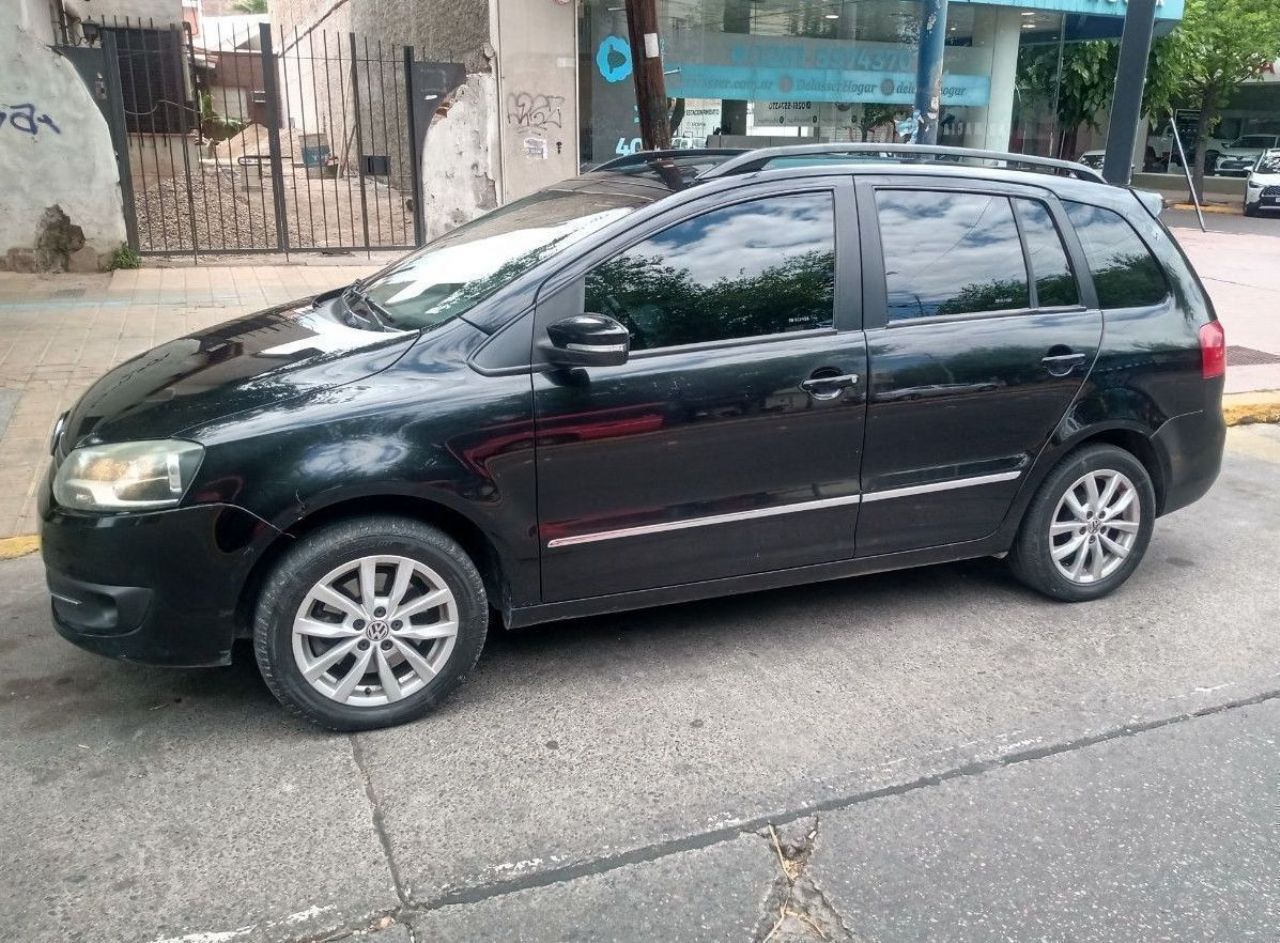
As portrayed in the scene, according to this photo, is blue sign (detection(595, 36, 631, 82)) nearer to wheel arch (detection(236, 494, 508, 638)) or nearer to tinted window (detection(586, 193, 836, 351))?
tinted window (detection(586, 193, 836, 351))

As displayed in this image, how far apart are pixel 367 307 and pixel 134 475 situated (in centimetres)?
123

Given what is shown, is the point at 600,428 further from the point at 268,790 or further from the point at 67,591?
the point at 67,591

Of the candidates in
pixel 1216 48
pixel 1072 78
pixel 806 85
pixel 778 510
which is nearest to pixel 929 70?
pixel 778 510

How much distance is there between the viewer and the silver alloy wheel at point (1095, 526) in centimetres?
448

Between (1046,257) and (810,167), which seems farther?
(1046,257)

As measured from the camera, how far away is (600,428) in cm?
356

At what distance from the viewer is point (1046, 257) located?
4.34 metres

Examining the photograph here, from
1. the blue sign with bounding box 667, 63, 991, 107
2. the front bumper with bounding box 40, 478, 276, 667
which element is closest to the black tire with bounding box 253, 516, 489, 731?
the front bumper with bounding box 40, 478, 276, 667

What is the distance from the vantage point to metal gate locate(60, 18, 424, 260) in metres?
12.3

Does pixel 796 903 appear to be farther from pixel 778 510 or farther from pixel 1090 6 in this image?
pixel 1090 6

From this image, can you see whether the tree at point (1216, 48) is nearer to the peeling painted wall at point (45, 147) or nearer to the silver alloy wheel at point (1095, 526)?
the peeling painted wall at point (45, 147)

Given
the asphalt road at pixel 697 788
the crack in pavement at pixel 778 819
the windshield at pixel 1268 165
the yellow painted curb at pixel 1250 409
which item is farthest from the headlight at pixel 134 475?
the windshield at pixel 1268 165

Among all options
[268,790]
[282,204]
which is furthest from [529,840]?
[282,204]

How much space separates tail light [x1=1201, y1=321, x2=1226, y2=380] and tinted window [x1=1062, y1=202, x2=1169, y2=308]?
251 millimetres
